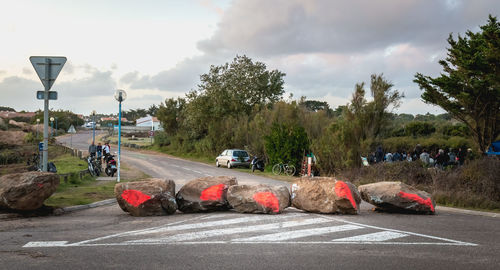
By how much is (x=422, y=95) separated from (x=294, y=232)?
1025 inches

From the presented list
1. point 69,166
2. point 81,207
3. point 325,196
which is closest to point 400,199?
point 325,196

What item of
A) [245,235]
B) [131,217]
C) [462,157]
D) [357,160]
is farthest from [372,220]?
[462,157]

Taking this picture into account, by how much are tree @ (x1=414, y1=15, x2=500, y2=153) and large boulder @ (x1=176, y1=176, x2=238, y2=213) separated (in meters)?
20.4

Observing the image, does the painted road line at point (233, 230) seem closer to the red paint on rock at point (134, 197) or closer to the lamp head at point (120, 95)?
the red paint on rock at point (134, 197)

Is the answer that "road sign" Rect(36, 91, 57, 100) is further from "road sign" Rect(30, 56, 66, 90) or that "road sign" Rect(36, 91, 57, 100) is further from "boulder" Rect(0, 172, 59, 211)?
"boulder" Rect(0, 172, 59, 211)

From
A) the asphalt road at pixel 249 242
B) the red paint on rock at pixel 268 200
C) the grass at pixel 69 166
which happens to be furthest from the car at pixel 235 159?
the asphalt road at pixel 249 242

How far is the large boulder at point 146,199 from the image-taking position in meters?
10.6

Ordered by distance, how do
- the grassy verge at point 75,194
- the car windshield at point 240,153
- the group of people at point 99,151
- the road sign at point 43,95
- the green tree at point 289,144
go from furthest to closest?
the car windshield at point 240,153
the green tree at point 289,144
the group of people at point 99,151
the grassy verge at point 75,194
the road sign at point 43,95

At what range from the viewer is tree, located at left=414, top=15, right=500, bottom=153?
27.0 metres

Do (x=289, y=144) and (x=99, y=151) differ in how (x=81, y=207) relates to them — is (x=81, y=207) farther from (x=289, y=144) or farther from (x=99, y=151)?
(x=99, y=151)

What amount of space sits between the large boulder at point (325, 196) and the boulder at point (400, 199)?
0.63m

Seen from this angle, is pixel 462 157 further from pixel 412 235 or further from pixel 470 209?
pixel 412 235

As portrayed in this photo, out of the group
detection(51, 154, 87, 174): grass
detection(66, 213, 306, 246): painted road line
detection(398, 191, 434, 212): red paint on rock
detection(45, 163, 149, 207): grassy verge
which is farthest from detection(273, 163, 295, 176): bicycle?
detection(66, 213, 306, 246): painted road line

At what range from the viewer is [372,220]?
10.2 metres
